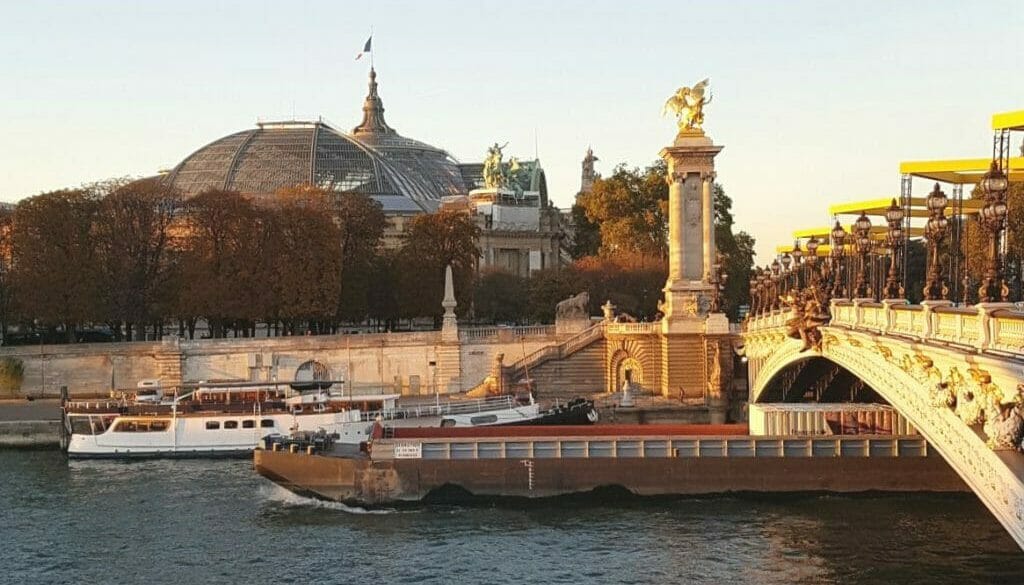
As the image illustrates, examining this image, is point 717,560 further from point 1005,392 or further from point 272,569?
point 1005,392

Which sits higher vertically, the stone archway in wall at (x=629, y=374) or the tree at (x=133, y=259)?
the tree at (x=133, y=259)

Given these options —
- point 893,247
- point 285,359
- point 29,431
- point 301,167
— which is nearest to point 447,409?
point 285,359

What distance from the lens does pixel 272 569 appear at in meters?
32.2

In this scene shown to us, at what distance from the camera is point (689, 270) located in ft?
194

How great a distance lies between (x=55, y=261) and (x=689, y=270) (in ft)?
96.0

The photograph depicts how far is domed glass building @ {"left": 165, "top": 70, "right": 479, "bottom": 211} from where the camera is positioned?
415 ft

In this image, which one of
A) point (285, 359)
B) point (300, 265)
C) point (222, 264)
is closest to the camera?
point (285, 359)

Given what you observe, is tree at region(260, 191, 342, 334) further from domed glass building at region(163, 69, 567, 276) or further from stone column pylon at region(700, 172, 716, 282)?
domed glass building at region(163, 69, 567, 276)

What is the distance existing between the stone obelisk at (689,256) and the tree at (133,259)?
82.6 feet

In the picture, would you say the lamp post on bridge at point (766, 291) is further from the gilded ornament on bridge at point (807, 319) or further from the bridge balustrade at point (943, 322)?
the bridge balustrade at point (943, 322)

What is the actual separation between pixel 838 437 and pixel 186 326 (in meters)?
47.8

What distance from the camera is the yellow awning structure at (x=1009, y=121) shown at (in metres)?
24.3

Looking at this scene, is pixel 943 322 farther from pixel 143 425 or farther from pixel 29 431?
pixel 29 431

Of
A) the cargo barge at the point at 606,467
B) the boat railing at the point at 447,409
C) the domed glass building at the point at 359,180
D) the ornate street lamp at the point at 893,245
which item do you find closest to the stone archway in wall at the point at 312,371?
the boat railing at the point at 447,409
